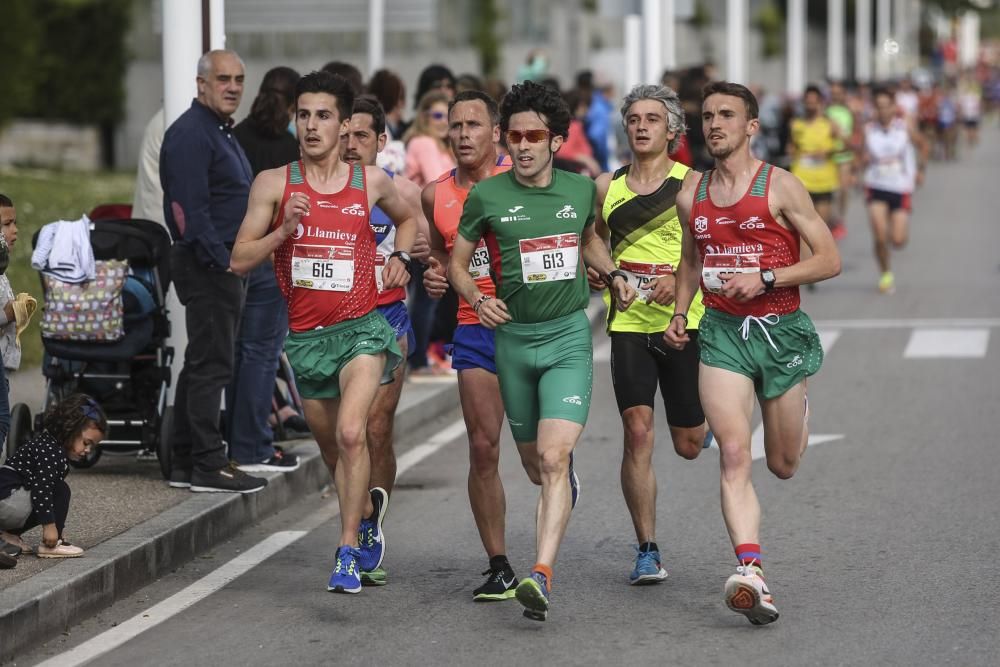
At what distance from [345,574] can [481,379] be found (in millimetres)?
927

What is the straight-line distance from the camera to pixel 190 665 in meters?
6.86

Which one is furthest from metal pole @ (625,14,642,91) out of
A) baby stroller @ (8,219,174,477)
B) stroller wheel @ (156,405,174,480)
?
stroller wheel @ (156,405,174,480)

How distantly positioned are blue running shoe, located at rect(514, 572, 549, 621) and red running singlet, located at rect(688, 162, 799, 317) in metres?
1.35

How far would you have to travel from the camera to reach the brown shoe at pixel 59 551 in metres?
7.80

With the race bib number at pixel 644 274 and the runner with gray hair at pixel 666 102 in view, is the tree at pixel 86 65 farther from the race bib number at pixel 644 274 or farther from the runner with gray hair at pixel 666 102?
the race bib number at pixel 644 274

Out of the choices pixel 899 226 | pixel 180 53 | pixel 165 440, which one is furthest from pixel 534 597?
pixel 899 226

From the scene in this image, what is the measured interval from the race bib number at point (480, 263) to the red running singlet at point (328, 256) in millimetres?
429

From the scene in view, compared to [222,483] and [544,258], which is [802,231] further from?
[222,483]

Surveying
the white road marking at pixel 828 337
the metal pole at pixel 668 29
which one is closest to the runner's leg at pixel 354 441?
the white road marking at pixel 828 337

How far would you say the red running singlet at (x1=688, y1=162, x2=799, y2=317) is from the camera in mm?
7500

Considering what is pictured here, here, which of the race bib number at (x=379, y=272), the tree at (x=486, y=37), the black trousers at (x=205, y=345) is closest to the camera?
the race bib number at (x=379, y=272)

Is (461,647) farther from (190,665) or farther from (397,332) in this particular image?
Answer: (397,332)

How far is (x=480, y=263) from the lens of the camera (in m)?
7.92

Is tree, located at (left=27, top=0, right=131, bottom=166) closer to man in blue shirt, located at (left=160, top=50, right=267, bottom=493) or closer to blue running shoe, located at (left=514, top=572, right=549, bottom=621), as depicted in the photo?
man in blue shirt, located at (left=160, top=50, right=267, bottom=493)
